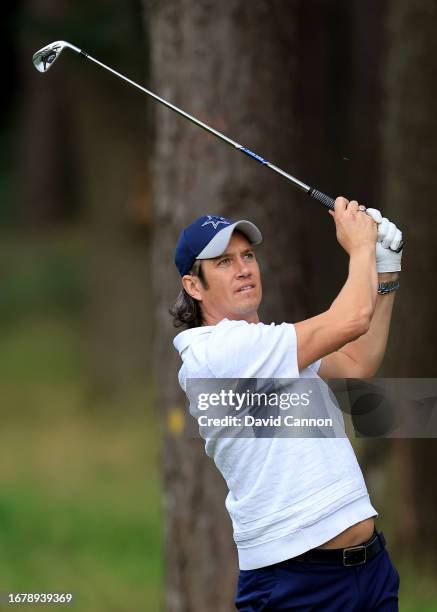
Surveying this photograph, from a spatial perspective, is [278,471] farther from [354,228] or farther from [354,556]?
[354,228]

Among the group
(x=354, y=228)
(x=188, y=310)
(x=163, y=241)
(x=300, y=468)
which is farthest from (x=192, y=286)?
(x=163, y=241)

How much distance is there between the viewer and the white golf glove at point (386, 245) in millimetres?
3488

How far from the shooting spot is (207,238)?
358cm

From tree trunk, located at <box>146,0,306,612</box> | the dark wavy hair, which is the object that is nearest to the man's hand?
the dark wavy hair

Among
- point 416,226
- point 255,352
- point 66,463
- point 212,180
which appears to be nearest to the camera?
point 255,352

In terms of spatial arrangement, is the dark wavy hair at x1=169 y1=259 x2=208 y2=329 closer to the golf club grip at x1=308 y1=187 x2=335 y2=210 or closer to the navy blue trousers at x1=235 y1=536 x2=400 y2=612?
the golf club grip at x1=308 y1=187 x2=335 y2=210

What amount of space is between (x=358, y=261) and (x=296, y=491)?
640 mm

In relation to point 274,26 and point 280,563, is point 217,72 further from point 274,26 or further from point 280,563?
point 280,563

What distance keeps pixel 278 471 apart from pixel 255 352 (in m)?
0.33

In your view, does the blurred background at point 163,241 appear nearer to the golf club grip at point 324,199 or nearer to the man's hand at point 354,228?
the golf club grip at point 324,199

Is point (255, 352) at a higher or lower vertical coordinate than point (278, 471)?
higher

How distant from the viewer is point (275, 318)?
17.7 ft

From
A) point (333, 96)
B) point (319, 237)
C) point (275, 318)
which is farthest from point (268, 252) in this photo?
point (333, 96)

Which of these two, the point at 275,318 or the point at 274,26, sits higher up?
the point at 274,26
